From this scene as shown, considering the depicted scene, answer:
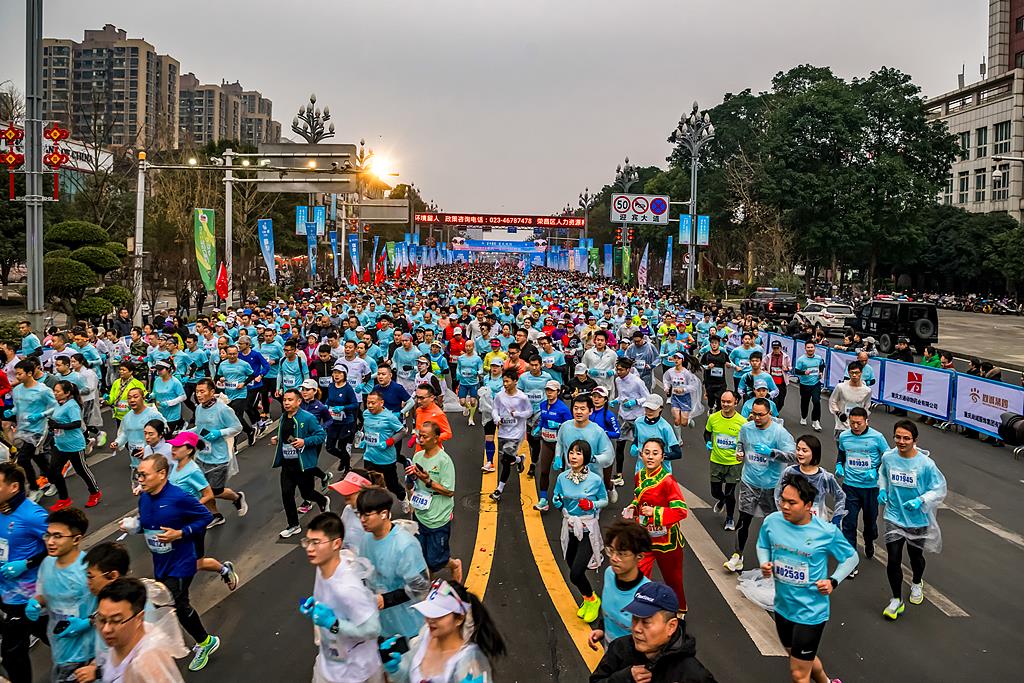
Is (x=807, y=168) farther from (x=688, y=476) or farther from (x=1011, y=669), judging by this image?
(x=1011, y=669)

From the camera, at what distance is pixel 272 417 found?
15312 millimetres

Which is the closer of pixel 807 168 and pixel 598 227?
pixel 807 168

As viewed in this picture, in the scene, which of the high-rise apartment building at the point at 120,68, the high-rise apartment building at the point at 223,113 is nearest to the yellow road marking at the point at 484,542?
the high-rise apartment building at the point at 120,68

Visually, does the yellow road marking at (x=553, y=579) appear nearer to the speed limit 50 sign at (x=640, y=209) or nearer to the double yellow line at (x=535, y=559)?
the double yellow line at (x=535, y=559)

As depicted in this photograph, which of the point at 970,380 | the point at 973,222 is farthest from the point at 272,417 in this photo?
the point at 973,222

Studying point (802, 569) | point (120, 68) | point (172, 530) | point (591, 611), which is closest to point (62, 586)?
point (172, 530)

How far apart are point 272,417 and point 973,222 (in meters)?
57.6

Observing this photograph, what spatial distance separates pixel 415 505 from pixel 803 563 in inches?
108

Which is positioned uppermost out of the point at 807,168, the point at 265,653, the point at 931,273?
the point at 807,168

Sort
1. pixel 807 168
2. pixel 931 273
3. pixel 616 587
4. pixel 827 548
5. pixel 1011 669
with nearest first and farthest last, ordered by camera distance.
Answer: pixel 616 587 → pixel 827 548 → pixel 1011 669 → pixel 807 168 → pixel 931 273

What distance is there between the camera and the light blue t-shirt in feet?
16.3

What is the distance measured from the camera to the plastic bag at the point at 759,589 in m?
5.17

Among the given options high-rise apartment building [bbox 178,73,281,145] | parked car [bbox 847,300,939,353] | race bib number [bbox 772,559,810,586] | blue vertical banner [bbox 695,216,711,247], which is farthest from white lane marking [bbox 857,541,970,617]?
high-rise apartment building [bbox 178,73,281,145]

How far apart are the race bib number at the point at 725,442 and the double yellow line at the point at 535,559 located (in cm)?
204
